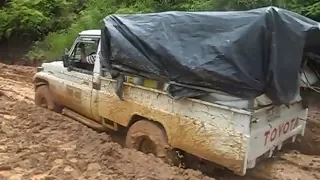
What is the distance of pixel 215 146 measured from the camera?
15.8 feet

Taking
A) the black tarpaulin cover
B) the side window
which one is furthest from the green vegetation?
the black tarpaulin cover

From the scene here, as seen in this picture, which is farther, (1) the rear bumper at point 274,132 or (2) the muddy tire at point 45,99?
(2) the muddy tire at point 45,99

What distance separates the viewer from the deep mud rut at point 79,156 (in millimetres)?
4457

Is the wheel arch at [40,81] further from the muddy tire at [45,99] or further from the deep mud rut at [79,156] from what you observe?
the deep mud rut at [79,156]

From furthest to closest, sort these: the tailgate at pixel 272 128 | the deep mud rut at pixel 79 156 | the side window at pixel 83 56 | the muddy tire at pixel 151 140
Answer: the side window at pixel 83 56 < the muddy tire at pixel 151 140 < the tailgate at pixel 272 128 < the deep mud rut at pixel 79 156

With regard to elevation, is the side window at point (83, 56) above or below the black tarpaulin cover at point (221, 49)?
below

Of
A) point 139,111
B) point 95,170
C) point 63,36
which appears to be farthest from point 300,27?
point 63,36

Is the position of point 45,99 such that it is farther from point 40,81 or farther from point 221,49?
point 221,49

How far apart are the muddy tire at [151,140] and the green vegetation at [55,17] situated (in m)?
6.48

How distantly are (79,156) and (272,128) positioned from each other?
8.53 feet

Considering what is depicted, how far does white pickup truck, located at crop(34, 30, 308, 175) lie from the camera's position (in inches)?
184

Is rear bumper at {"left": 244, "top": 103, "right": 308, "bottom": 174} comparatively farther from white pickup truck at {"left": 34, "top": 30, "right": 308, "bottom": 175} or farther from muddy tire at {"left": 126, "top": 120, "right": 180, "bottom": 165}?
muddy tire at {"left": 126, "top": 120, "right": 180, "bottom": 165}

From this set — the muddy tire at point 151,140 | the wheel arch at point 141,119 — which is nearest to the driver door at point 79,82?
the wheel arch at point 141,119

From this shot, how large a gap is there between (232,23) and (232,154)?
166 centimetres
